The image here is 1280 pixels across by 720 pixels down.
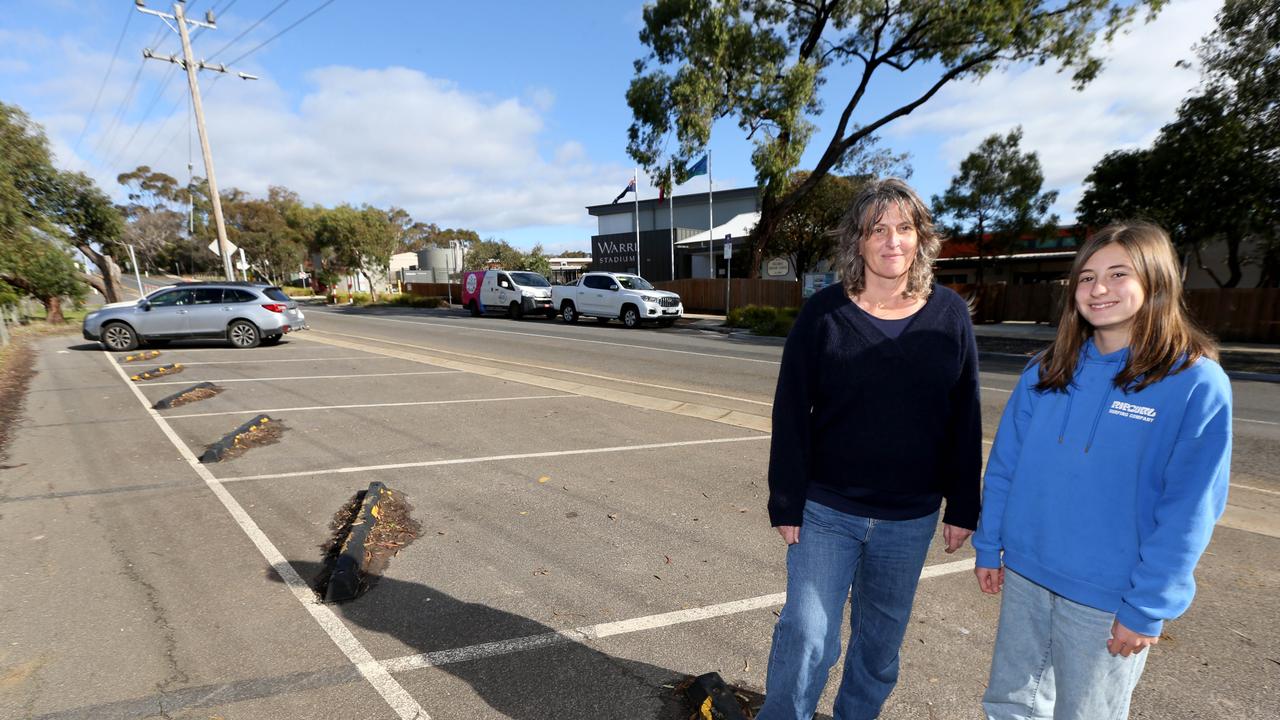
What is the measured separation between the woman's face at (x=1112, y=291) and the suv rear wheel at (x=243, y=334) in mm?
16205

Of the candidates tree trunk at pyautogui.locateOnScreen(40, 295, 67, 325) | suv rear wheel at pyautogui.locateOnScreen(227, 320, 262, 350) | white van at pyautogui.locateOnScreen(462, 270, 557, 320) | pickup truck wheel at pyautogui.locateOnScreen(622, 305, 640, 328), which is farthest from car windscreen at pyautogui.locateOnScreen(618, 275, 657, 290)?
tree trunk at pyautogui.locateOnScreen(40, 295, 67, 325)

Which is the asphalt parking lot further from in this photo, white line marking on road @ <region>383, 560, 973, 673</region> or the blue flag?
the blue flag

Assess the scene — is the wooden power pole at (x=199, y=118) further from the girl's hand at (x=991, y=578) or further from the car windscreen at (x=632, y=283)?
the girl's hand at (x=991, y=578)

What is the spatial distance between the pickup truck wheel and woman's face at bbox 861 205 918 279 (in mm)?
19243

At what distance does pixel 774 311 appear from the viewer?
19172mm

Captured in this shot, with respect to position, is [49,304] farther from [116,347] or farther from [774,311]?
[774,311]

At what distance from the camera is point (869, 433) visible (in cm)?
184

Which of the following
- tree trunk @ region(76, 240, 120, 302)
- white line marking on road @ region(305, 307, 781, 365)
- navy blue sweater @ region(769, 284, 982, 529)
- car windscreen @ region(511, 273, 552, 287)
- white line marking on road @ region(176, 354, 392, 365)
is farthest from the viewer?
tree trunk @ region(76, 240, 120, 302)

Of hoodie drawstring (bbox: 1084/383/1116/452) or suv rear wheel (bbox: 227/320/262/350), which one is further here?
suv rear wheel (bbox: 227/320/262/350)

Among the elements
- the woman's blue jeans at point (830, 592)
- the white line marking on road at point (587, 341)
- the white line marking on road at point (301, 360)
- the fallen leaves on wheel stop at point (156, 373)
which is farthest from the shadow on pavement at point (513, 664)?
the white line marking on road at point (301, 360)

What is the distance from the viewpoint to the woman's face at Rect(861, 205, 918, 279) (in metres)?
1.83

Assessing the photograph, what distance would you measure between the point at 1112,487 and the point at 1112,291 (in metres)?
0.53

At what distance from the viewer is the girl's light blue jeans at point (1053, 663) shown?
1.62 metres

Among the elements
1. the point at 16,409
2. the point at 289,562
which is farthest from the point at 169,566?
the point at 16,409
